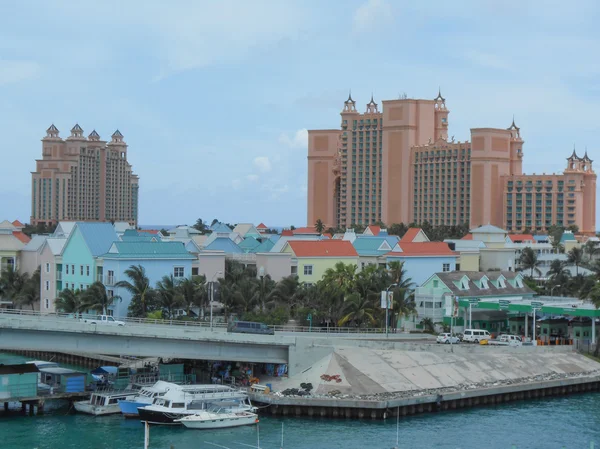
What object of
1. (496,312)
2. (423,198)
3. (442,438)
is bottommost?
(442,438)

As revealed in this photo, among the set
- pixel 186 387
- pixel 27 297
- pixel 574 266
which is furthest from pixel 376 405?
pixel 574 266

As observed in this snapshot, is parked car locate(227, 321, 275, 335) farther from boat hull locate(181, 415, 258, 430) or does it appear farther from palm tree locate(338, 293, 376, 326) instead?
palm tree locate(338, 293, 376, 326)

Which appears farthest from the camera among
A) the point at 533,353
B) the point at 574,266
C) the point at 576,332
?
the point at 574,266

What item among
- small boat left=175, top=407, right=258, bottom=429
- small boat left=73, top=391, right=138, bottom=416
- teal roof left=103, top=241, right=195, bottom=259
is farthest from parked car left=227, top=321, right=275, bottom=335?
teal roof left=103, top=241, right=195, bottom=259

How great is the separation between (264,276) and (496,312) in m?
21.2

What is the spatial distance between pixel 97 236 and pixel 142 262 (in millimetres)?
6912

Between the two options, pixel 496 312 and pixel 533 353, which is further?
pixel 496 312

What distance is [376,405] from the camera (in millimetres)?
60312

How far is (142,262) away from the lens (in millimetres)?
86375

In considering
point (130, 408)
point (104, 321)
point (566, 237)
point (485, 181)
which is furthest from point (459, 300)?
point (485, 181)

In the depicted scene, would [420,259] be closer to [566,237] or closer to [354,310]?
[354,310]

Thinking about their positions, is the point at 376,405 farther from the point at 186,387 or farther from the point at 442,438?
the point at 186,387

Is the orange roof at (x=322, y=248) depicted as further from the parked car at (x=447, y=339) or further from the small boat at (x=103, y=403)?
the small boat at (x=103, y=403)

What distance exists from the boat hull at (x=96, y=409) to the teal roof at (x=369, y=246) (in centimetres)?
4591
